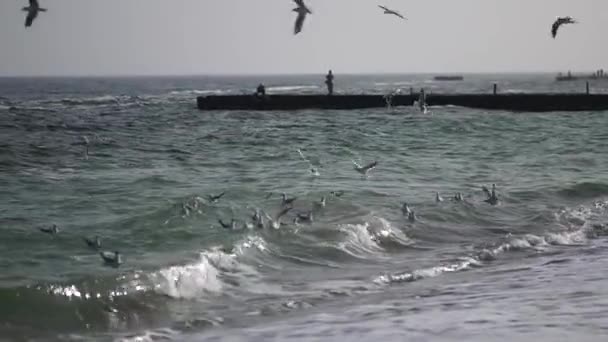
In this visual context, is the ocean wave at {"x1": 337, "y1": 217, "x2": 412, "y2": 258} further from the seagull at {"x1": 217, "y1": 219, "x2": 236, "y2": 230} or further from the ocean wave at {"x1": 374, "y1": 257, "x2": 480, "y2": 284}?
the seagull at {"x1": 217, "y1": 219, "x2": 236, "y2": 230}

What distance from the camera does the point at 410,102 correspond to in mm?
50781

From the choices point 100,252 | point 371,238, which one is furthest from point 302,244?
point 100,252

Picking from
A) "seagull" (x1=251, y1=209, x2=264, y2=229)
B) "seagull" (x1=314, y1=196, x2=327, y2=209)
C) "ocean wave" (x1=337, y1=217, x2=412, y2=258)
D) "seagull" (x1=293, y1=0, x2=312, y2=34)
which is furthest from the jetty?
"seagull" (x1=293, y1=0, x2=312, y2=34)

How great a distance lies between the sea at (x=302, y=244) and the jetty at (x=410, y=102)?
61.4 ft

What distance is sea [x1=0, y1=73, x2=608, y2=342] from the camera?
9.20 m

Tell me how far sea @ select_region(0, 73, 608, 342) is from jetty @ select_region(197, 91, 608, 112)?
1873cm

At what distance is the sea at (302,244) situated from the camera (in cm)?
920

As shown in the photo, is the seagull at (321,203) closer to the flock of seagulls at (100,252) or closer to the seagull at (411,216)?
the seagull at (411,216)

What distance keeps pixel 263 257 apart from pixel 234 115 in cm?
3335

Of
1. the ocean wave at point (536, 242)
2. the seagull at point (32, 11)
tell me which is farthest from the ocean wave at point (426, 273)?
the seagull at point (32, 11)

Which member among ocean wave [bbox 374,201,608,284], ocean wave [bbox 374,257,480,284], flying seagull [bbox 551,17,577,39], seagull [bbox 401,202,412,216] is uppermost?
flying seagull [bbox 551,17,577,39]

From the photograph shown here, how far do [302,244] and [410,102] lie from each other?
37.8m

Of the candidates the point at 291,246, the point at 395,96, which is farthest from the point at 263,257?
the point at 395,96

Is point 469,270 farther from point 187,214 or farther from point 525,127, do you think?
point 525,127
